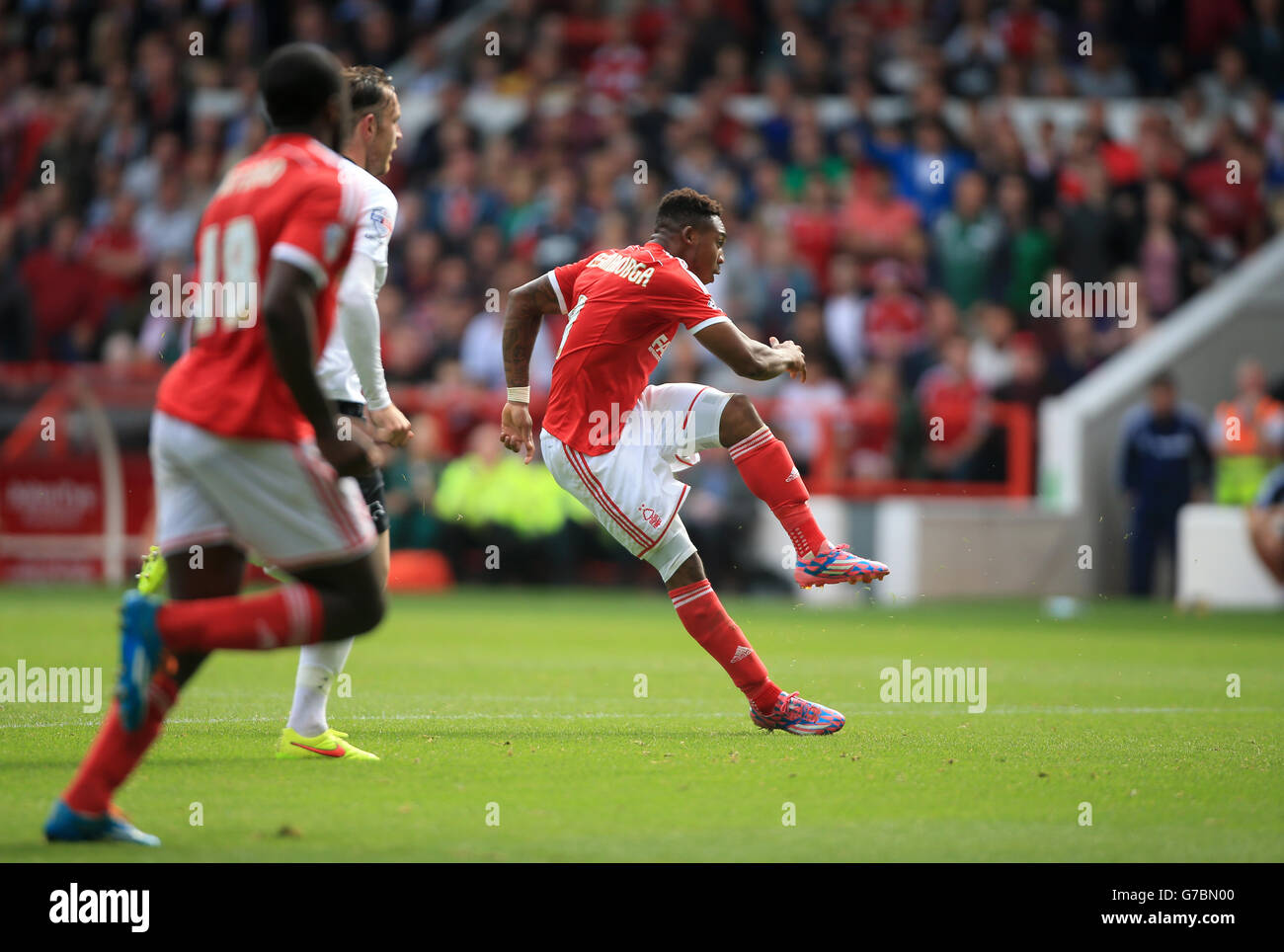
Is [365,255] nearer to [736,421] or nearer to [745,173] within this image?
[736,421]

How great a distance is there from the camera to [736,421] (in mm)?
7273

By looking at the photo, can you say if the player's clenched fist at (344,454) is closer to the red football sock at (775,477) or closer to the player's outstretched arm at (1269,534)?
the red football sock at (775,477)

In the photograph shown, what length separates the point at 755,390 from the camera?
58.3ft

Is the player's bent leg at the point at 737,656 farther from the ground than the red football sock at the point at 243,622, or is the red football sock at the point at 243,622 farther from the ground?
the red football sock at the point at 243,622

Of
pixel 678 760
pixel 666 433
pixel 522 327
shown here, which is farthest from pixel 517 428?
pixel 678 760

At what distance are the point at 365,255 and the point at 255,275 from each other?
166 cm

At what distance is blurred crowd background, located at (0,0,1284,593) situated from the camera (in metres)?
17.6

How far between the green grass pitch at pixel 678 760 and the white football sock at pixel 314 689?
29cm

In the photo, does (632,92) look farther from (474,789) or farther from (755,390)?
(474,789)

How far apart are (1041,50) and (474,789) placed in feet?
58.9

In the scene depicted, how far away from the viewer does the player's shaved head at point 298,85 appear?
4875 millimetres

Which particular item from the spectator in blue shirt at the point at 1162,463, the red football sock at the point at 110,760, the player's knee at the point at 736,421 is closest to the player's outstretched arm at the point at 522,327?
the player's knee at the point at 736,421

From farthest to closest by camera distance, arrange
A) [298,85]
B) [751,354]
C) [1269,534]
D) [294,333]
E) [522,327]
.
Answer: [1269,534] < [522,327] < [751,354] < [298,85] < [294,333]

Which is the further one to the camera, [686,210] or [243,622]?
[686,210]
